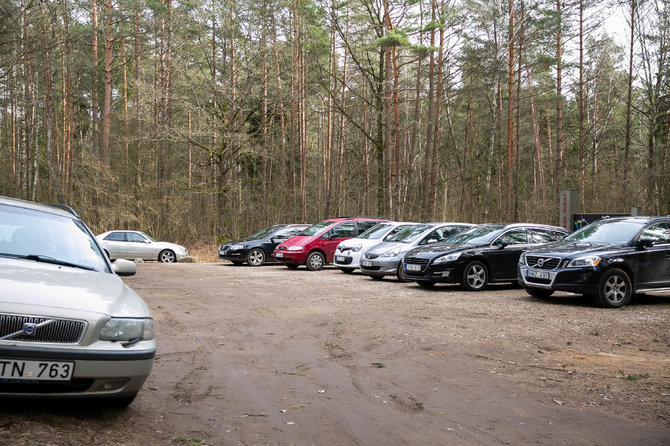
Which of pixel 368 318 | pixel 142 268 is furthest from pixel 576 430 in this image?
pixel 142 268

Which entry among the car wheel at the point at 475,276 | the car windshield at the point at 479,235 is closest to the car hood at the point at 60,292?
the car wheel at the point at 475,276

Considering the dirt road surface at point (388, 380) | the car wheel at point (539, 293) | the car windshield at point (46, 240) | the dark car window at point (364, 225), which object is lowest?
the dirt road surface at point (388, 380)

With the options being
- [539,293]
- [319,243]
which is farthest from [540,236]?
[319,243]

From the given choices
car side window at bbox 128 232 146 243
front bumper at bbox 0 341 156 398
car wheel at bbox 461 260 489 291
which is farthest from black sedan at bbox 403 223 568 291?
car side window at bbox 128 232 146 243

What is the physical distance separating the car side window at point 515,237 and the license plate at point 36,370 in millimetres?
11865

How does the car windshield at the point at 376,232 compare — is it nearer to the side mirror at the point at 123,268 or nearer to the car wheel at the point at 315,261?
the car wheel at the point at 315,261

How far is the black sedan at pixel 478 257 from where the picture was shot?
537 inches

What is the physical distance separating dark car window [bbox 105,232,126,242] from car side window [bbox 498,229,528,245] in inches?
641

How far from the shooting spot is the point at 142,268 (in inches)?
814

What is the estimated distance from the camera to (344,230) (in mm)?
21047

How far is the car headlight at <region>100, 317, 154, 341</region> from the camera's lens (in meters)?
4.02

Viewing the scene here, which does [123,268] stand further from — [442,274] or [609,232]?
[609,232]

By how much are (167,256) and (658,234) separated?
1907 cm

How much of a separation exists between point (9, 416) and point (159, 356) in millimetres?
2620
